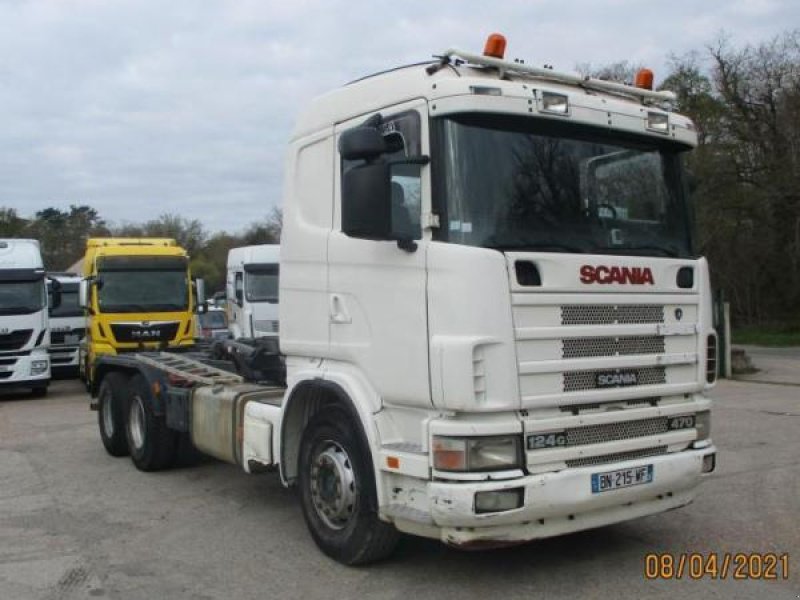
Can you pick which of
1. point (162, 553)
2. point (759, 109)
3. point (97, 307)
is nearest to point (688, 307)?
point (162, 553)

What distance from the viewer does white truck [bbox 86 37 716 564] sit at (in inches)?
181

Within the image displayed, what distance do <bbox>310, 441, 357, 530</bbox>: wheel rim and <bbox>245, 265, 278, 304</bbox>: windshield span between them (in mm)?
14428

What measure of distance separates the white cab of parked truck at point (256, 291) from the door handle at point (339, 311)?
45.8ft

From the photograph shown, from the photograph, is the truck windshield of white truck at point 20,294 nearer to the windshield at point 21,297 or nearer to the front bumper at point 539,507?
the windshield at point 21,297

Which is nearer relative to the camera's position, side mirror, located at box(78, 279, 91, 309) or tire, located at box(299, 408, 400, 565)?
tire, located at box(299, 408, 400, 565)

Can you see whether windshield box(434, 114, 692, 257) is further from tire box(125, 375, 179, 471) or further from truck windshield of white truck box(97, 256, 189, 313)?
truck windshield of white truck box(97, 256, 189, 313)

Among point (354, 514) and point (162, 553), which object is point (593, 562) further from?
point (162, 553)

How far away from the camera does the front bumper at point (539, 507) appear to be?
449cm

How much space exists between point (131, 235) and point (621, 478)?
64.6 meters

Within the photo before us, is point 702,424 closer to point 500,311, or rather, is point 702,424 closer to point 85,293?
point 500,311

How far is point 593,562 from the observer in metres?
5.43

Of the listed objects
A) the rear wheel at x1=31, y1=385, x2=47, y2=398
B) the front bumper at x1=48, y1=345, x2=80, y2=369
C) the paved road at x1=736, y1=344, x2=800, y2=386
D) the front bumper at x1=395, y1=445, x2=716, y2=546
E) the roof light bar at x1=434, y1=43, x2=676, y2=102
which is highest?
the roof light bar at x1=434, y1=43, x2=676, y2=102

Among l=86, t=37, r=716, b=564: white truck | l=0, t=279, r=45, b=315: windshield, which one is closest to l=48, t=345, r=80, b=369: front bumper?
l=0, t=279, r=45, b=315: windshield

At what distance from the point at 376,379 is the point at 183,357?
4813 mm
